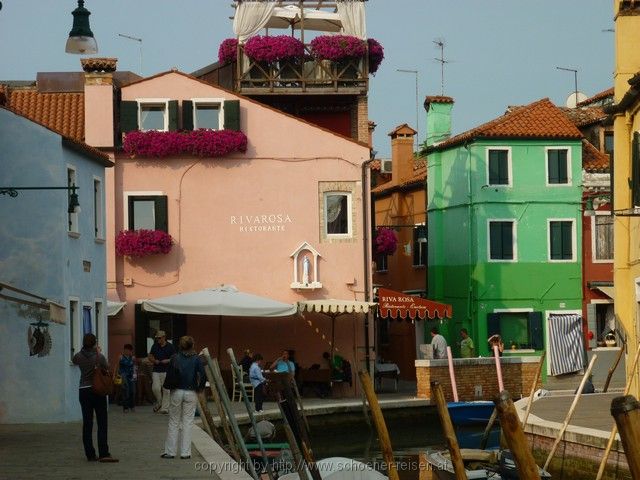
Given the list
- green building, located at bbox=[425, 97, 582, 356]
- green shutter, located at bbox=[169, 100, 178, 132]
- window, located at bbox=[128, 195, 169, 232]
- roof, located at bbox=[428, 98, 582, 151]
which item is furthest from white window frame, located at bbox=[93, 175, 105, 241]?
roof, located at bbox=[428, 98, 582, 151]

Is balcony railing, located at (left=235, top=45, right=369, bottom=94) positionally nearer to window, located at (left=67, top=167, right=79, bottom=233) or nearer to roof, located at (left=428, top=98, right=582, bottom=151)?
roof, located at (left=428, top=98, right=582, bottom=151)

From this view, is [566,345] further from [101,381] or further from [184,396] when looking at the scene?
[101,381]

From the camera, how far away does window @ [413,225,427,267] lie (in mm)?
51562

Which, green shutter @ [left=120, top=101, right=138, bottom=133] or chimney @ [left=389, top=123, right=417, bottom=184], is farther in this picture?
chimney @ [left=389, top=123, right=417, bottom=184]

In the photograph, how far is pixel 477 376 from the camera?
126 ft

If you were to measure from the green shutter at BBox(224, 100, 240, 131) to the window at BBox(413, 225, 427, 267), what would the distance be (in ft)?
48.7

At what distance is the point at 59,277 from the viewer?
1100 inches

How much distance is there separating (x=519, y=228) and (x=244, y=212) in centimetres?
1203

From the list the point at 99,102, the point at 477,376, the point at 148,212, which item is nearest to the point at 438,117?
the point at 477,376

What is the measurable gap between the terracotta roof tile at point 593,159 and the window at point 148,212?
605 inches

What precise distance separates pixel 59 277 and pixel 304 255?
36.7 ft

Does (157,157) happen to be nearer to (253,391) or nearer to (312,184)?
(312,184)

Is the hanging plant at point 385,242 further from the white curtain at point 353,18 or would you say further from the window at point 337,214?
the white curtain at point 353,18

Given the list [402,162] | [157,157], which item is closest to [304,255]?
[157,157]
